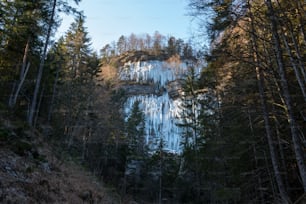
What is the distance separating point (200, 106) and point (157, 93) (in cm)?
2105

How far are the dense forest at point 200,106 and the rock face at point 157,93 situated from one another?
10.2m

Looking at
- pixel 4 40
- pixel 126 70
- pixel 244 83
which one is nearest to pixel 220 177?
pixel 244 83

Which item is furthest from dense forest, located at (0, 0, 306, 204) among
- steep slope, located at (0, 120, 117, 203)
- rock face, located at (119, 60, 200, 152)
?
rock face, located at (119, 60, 200, 152)

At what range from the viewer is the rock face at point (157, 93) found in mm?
36656

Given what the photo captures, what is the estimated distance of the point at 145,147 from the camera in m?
25.6

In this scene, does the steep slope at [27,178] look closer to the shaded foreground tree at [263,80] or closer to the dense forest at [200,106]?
A: the dense forest at [200,106]

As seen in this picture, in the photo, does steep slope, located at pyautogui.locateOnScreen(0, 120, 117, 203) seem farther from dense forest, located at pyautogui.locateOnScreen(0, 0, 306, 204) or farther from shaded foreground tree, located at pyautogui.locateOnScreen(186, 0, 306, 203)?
shaded foreground tree, located at pyautogui.locateOnScreen(186, 0, 306, 203)

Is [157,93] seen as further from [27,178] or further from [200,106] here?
[27,178]

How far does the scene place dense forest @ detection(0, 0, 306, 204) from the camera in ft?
19.7

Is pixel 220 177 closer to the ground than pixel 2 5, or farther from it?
closer to the ground

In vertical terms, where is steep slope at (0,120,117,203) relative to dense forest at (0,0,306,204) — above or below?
below

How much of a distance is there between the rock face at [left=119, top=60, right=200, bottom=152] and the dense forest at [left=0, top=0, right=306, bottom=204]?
1021 cm

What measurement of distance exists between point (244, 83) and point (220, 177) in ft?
25.1

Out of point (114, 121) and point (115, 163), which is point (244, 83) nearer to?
point (114, 121)
